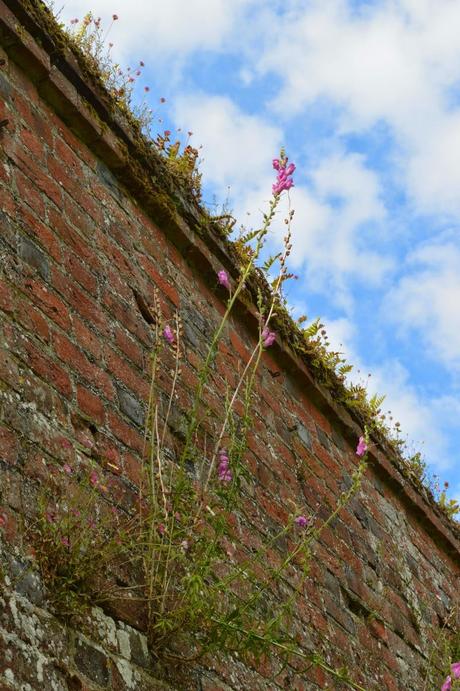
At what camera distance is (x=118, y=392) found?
3.03 m

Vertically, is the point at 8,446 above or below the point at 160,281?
below

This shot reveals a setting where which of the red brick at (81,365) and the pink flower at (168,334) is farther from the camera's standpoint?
the pink flower at (168,334)

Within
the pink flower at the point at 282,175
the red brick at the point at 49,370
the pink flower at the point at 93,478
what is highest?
the pink flower at the point at 282,175

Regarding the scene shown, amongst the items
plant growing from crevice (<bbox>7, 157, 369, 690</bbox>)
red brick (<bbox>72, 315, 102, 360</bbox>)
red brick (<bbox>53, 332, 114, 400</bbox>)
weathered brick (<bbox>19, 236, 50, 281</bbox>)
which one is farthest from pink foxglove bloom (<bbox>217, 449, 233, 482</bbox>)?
weathered brick (<bbox>19, 236, 50, 281</bbox>)

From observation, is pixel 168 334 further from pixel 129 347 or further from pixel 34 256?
pixel 34 256


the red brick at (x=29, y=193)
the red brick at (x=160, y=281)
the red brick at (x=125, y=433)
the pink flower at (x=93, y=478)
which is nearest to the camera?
the pink flower at (x=93, y=478)

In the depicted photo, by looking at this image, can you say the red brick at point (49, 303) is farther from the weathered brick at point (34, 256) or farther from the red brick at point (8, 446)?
the red brick at point (8, 446)

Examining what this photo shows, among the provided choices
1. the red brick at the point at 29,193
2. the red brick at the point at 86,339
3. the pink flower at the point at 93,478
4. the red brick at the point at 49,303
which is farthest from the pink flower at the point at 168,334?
the pink flower at the point at 93,478

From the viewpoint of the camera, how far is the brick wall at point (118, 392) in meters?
2.38

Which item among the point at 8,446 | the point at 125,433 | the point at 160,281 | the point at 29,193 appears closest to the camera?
the point at 8,446

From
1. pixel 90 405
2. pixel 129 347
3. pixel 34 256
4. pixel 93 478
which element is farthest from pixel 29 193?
pixel 93 478

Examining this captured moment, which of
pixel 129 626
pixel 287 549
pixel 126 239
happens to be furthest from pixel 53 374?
pixel 287 549

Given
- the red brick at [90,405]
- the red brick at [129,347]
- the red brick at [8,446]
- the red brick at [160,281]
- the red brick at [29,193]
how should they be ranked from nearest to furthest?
1. the red brick at [8,446]
2. the red brick at [90,405]
3. the red brick at [29,193]
4. the red brick at [129,347]
5. the red brick at [160,281]

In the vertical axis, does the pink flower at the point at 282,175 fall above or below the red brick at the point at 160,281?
above
